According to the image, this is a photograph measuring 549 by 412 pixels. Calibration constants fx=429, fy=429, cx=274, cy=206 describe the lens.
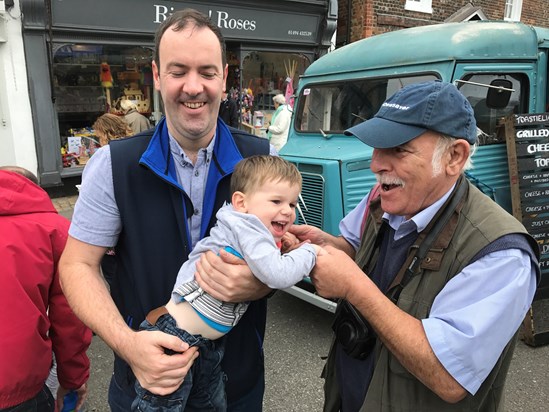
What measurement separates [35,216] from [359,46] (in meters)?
3.79

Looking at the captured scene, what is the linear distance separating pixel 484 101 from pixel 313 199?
1777 mm

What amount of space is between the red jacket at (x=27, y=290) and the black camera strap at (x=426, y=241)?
1408 mm

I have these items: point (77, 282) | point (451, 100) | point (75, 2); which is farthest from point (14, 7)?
point (451, 100)

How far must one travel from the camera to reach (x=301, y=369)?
355 centimetres

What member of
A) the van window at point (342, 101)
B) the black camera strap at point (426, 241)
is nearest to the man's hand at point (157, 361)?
the black camera strap at point (426, 241)

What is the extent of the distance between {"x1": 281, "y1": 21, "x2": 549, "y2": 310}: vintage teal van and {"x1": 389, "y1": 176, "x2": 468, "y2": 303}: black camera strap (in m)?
2.29

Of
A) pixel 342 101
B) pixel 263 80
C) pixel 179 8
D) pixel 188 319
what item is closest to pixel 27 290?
pixel 188 319

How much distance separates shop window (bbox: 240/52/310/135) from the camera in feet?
35.3

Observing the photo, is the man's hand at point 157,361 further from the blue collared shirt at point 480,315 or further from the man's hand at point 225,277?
the blue collared shirt at point 480,315

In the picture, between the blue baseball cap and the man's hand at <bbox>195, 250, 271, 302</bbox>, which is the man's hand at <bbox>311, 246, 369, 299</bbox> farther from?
the blue baseball cap

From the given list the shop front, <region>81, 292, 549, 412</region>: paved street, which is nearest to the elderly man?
<region>81, 292, 549, 412</region>: paved street

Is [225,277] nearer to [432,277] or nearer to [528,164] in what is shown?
[432,277]

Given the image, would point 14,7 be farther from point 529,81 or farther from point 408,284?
point 408,284

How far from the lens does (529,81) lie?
404 cm
